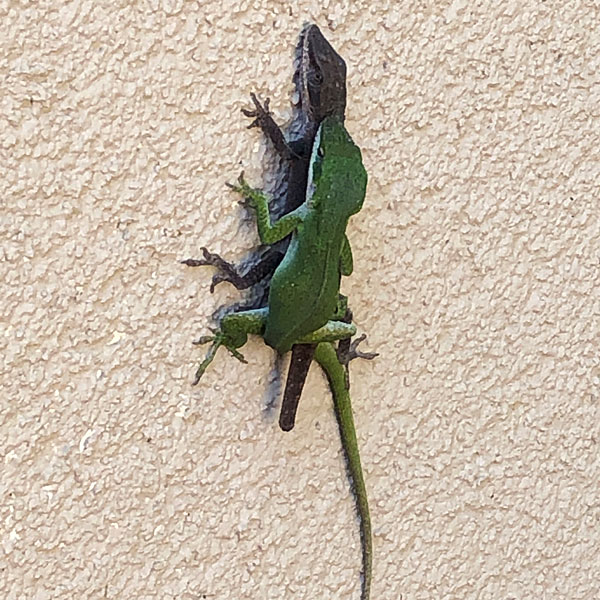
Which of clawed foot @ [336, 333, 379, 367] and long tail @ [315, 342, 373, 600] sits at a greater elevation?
clawed foot @ [336, 333, 379, 367]

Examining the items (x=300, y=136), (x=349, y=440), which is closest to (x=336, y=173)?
(x=300, y=136)

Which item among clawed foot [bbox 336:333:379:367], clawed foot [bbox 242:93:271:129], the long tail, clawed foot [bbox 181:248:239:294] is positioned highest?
clawed foot [bbox 242:93:271:129]

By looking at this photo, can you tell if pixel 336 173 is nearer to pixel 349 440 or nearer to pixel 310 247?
pixel 310 247

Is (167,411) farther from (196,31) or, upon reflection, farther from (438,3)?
(438,3)

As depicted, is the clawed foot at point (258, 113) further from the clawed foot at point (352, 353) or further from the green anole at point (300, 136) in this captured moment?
the clawed foot at point (352, 353)

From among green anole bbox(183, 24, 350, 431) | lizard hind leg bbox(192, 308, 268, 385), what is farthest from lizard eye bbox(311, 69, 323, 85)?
lizard hind leg bbox(192, 308, 268, 385)

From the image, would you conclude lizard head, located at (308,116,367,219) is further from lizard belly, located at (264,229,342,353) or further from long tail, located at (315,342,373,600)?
long tail, located at (315,342,373,600)

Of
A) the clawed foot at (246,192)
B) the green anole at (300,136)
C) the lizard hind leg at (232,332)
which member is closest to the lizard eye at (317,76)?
the green anole at (300,136)
